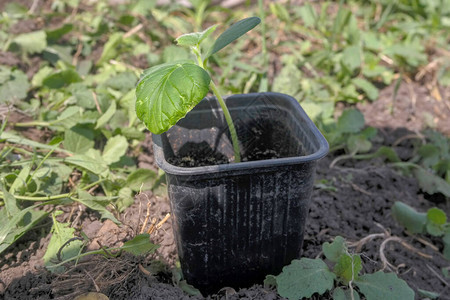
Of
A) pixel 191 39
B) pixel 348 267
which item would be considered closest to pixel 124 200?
pixel 191 39

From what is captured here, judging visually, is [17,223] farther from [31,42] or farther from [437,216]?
[437,216]

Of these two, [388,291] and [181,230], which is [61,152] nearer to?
[181,230]

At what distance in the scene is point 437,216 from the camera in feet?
5.77

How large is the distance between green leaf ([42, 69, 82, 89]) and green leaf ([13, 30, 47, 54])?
0.38 m

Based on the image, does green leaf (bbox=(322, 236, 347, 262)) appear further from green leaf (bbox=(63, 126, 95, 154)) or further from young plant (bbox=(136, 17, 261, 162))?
green leaf (bbox=(63, 126, 95, 154))

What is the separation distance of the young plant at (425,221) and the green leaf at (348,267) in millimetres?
539

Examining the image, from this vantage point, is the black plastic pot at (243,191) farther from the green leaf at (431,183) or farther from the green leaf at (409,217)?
the green leaf at (431,183)

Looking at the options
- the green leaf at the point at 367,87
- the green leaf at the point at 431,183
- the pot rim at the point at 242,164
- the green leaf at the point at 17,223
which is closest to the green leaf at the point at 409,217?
the green leaf at the point at 431,183

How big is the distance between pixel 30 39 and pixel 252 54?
1.26m

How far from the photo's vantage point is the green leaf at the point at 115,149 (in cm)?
181

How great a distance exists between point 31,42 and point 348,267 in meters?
1.96

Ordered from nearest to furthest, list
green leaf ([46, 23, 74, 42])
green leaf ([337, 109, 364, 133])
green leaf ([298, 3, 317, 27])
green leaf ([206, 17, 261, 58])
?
green leaf ([206, 17, 261, 58]) < green leaf ([337, 109, 364, 133]) < green leaf ([46, 23, 74, 42]) < green leaf ([298, 3, 317, 27])

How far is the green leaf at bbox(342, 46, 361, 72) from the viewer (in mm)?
2590

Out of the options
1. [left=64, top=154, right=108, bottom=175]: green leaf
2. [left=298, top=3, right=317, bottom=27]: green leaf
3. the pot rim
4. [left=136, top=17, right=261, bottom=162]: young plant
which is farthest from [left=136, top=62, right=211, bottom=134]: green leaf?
[left=298, top=3, right=317, bottom=27]: green leaf
